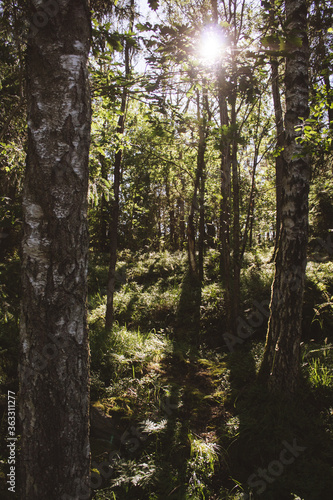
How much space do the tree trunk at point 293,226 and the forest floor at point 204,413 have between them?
0.58 metres

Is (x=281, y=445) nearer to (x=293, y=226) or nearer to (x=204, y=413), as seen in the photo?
(x=204, y=413)

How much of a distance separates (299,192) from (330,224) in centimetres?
684

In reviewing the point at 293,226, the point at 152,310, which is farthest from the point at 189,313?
the point at 293,226

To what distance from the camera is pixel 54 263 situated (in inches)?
73.7

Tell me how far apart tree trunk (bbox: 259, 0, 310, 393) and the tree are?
3.53 meters

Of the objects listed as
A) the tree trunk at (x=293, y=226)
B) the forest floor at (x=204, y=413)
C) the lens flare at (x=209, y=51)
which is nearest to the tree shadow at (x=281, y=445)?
the forest floor at (x=204, y=413)

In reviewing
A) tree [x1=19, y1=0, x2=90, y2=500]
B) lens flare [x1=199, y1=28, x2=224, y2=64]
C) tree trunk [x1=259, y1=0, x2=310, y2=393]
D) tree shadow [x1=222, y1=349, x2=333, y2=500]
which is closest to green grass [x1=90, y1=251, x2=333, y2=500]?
tree shadow [x1=222, y1=349, x2=333, y2=500]

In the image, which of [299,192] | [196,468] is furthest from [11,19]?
[196,468]

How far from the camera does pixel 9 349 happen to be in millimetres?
5406

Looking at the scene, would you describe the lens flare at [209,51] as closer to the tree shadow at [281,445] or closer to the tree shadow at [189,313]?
the tree shadow at [281,445]

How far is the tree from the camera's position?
73.4 inches

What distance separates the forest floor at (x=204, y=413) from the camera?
3480 mm

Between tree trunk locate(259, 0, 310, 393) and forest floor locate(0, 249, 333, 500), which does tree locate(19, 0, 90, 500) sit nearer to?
forest floor locate(0, 249, 333, 500)

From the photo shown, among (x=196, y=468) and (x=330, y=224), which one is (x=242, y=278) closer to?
(x=330, y=224)
